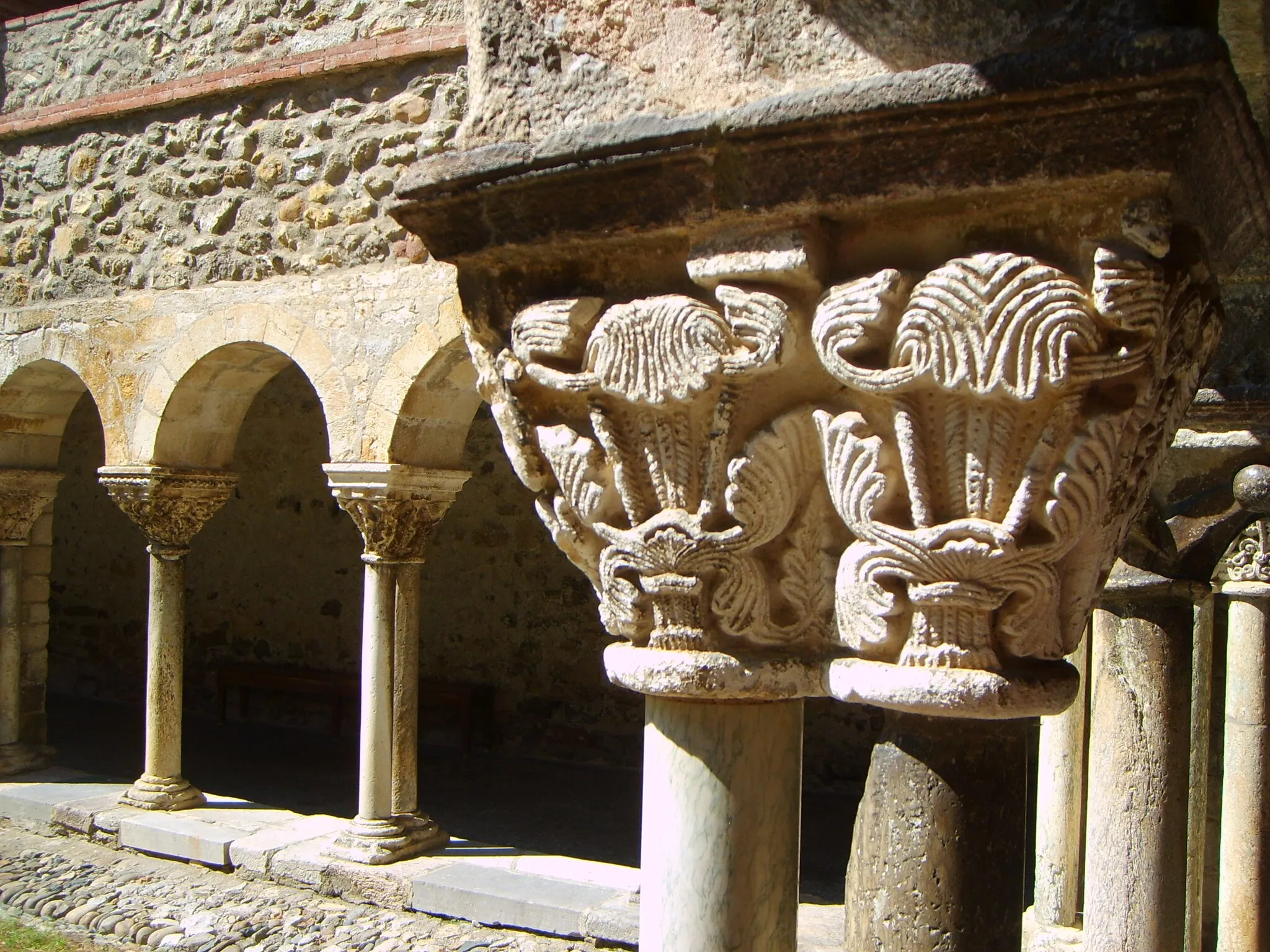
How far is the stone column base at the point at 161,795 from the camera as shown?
639 cm

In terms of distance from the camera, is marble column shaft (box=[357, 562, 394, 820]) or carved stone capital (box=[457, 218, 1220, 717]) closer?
carved stone capital (box=[457, 218, 1220, 717])

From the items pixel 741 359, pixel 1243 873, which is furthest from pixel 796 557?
pixel 1243 873

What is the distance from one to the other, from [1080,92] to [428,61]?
491 cm

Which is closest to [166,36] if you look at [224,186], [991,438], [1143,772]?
[224,186]

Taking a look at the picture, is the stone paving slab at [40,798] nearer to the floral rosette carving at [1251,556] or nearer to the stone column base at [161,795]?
the stone column base at [161,795]

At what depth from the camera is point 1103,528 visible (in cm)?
126

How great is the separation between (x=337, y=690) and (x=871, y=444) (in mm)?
8369

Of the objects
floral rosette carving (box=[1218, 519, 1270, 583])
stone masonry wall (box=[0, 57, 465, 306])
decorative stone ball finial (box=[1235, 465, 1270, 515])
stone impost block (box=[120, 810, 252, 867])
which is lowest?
stone impost block (box=[120, 810, 252, 867])

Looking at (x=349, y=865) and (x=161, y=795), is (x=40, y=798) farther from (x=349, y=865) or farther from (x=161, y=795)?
(x=349, y=865)

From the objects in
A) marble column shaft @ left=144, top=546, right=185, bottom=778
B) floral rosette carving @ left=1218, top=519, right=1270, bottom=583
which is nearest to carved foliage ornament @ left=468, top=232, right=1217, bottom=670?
floral rosette carving @ left=1218, top=519, right=1270, bottom=583

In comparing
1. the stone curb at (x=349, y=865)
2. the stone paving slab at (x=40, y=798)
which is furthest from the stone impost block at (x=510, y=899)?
the stone paving slab at (x=40, y=798)

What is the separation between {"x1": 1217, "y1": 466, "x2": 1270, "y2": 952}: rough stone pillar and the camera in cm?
344

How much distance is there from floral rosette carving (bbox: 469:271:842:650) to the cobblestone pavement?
3.91 metres

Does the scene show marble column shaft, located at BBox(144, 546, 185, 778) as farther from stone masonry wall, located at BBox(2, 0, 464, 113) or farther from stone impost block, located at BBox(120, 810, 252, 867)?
stone masonry wall, located at BBox(2, 0, 464, 113)
